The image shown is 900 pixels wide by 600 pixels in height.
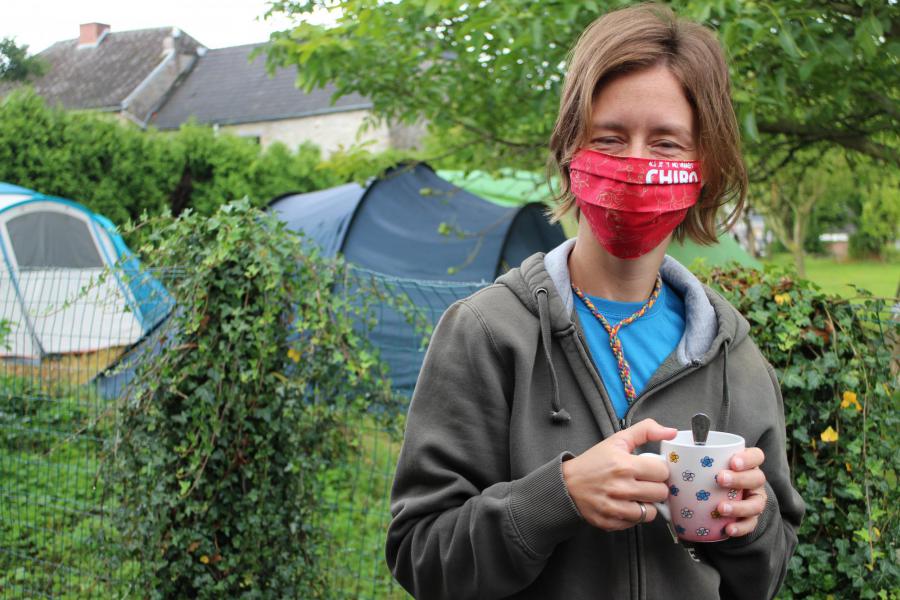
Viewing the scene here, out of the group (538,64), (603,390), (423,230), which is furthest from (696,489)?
(423,230)

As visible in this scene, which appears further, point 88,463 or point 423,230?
point 423,230

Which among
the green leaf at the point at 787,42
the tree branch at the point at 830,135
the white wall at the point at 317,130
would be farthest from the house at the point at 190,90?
the green leaf at the point at 787,42

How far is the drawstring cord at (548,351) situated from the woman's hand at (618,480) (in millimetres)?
131

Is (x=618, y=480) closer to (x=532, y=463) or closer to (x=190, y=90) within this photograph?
(x=532, y=463)

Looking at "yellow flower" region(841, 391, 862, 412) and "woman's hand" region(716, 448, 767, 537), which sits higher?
"woman's hand" region(716, 448, 767, 537)

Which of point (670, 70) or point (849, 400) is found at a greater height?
point (670, 70)

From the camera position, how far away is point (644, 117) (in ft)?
4.61

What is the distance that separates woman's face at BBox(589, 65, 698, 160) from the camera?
1397 mm

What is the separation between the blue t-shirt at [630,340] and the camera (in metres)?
1.43

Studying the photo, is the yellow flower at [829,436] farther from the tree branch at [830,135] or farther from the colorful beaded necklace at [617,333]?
the tree branch at [830,135]

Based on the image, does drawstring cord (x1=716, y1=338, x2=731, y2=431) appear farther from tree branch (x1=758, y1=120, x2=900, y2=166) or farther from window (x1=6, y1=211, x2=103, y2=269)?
window (x1=6, y1=211, x2=103, y2=269)

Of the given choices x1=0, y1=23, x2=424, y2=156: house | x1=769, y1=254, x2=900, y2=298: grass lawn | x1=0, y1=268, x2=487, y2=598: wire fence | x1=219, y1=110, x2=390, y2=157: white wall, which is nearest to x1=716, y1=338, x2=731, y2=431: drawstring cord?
x1=0, y1=268, x2=487, y2=598: wire fence

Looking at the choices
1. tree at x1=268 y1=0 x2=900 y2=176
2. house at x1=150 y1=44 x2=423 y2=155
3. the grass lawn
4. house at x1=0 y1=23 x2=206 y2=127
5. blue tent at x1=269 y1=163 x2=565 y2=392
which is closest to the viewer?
tree at x1=268 y1=0 x2=900 y2=176

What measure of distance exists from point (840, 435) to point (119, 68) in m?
32.3
